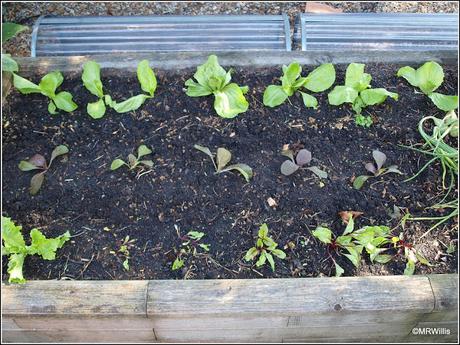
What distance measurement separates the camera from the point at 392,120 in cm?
164

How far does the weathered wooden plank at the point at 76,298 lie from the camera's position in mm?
1208

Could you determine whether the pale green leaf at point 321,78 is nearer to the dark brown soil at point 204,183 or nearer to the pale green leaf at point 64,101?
the dark brown soil at point 204,183

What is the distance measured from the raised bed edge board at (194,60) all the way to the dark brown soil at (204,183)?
32mm

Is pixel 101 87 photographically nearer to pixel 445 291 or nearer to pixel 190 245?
pixel 190 245

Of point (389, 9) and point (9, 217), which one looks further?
point (389, 9)

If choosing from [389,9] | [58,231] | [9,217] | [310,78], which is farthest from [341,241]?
[389,9]

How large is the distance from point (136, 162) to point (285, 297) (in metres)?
0.61

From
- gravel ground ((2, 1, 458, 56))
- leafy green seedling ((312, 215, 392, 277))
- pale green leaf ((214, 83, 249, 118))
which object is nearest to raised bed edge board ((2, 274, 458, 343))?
leafy green seedling ((312, 215, 392, 277))

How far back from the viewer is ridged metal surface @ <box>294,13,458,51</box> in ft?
6.26

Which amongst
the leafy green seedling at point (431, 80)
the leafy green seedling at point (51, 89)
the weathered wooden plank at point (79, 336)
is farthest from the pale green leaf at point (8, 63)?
the leafy green seedling at point (431, 80)

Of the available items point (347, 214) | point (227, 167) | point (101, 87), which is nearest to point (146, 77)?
point (101, 87)

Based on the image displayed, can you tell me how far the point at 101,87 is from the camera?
5.32 ft

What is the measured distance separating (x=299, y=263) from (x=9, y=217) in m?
0.84

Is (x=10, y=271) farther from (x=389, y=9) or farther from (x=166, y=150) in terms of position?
(x=389, y=9)
